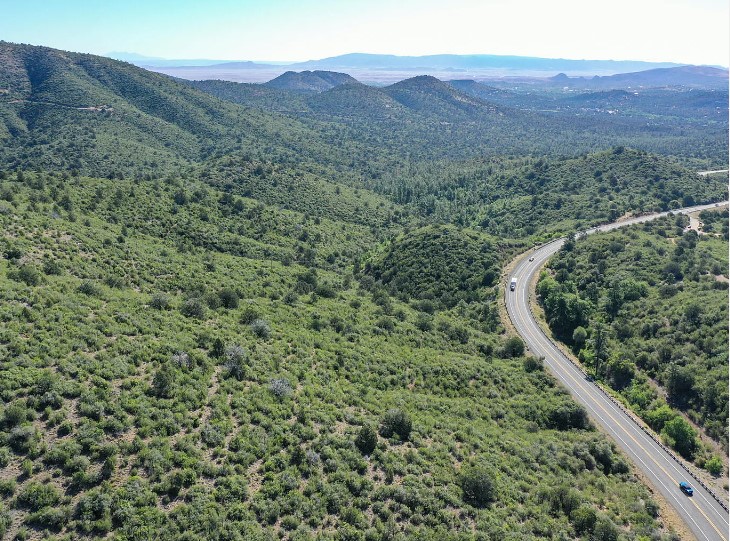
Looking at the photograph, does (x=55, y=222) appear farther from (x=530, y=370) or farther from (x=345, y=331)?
(x=530, y=370)

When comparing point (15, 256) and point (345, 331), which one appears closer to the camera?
point (15, 256)

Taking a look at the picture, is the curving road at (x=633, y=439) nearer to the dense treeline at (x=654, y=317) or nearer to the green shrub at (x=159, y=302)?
the dense treeline at (x=654, y=317)

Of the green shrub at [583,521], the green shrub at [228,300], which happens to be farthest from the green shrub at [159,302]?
the green shrub at [583,521]

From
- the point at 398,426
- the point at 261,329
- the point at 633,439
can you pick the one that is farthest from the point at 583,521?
the point at 261,329

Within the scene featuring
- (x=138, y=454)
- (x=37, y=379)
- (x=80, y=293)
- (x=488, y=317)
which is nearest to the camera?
(x=138, y=454)

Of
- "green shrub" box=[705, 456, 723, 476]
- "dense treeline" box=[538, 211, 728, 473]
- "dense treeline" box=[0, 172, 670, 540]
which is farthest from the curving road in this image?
"dense treeline" box=[0, 172, 670, 540]

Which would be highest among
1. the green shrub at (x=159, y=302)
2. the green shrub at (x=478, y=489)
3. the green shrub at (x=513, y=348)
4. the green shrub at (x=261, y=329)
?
the green shrub at (x=159, y=302)

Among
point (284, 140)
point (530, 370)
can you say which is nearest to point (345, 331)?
point (530, 370)
